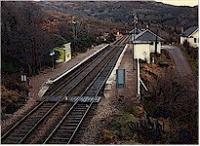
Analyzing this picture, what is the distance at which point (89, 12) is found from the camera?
71.9 feet

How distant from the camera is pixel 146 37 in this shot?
48.4 ft

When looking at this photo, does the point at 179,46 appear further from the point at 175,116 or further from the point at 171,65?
the point at 175,116

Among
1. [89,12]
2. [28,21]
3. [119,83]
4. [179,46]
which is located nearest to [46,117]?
[119,83]

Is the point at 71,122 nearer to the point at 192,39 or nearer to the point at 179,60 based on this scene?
the point at 179,60

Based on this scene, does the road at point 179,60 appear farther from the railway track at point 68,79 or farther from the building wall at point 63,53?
the building wall at point 63,53

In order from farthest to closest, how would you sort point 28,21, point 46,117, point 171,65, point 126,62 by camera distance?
1. point 126,62
2. point 171,65
3. point 28,21
4. point 46,117

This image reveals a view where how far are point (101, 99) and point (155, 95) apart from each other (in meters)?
1.19

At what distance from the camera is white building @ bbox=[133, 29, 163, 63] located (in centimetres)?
1353

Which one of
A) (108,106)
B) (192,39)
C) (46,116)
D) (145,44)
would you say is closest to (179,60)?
(145,44)

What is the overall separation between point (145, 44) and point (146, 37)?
2.81ft

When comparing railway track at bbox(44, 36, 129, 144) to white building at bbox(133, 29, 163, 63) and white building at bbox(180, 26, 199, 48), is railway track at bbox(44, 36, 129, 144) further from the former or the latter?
white building at bbox(180, 26, 199, 48)

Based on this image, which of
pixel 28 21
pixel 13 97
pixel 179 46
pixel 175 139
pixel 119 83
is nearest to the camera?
pixel 175 139

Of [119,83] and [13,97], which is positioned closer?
[13,97]

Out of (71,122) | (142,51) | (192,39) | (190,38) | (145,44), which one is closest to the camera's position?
(71,122)
